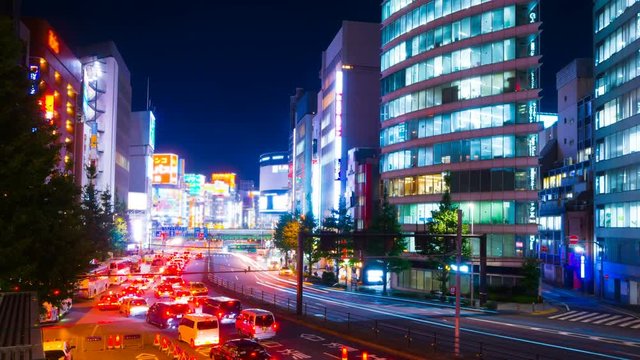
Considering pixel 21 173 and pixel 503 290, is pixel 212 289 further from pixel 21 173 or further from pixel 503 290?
pixel 21 173

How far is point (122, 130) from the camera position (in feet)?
516

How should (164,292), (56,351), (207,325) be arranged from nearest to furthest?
(56,351) < (207,325) < (164,292)

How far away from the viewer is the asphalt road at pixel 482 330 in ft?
114

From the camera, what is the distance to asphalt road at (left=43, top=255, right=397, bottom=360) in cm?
3203

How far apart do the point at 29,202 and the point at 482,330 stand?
3181cm

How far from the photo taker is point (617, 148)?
224 feet

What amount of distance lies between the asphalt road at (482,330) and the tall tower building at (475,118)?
14.0m

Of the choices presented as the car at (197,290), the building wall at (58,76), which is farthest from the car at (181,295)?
the building wall at (58,76)

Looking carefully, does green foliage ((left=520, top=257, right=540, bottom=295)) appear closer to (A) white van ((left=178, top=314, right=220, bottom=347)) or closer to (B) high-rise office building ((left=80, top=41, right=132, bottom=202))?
(A) white van ((left=178, top=314, right=220, bottom=347))

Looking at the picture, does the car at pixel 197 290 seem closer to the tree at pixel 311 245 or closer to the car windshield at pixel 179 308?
the car windshield at pixel 179 308

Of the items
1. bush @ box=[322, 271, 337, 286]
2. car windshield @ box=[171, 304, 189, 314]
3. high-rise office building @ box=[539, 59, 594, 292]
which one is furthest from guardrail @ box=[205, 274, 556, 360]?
high-rise office building @ box=[539, 59, 594, 292]

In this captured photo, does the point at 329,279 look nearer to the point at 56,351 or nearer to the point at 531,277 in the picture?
the point at 531,277

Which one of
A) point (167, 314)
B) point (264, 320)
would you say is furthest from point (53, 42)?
point (264, 320)

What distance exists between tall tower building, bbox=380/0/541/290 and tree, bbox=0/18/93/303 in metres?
54.0
